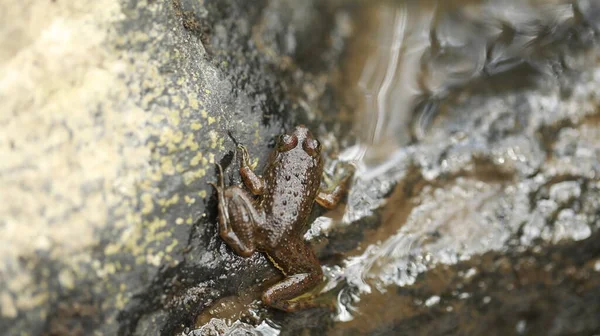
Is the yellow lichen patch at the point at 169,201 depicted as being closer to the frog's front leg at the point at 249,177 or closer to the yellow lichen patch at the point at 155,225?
the yellow lichen patch at the point at 155,225

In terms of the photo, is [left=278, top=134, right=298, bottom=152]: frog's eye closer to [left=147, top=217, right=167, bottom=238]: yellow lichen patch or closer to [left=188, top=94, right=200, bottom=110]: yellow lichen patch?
[left=188, top=94, right=200, bottom=110]: yellow lichen patch

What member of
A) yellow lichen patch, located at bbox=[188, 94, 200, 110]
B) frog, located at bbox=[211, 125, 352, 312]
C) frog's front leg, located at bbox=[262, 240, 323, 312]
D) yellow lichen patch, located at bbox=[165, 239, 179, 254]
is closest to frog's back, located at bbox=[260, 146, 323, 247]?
frog, located at bbox=[211, 125, 352, 312]

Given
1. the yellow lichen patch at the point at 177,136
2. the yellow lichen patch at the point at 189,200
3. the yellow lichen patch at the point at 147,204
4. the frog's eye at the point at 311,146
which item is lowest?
the frog's eye at the point at 311,146

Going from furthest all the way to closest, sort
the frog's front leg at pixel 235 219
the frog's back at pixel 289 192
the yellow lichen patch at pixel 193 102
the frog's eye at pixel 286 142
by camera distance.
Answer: the frog's eye at pixel 286 142 → the frog's back at pixel 289 192 → the frog's front leg at pixel 235 219 → the yellow lichen patch at pixel 193 102

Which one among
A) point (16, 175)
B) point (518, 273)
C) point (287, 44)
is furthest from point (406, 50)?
point (16, 175)

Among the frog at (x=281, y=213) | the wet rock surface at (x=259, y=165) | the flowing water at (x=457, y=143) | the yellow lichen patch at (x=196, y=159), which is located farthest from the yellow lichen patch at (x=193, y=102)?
the flowing water at (x=457, y=143)
